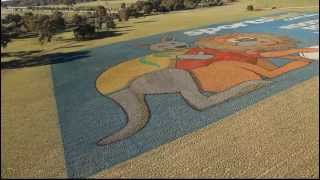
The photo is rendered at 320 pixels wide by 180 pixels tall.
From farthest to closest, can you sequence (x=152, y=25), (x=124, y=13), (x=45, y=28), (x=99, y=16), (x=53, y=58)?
(x=124, y=13) < (x=99, y=16) < (x=152, y=25) < (x=45, y=28) < (x=53, y=58)

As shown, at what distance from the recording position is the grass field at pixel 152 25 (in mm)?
55281

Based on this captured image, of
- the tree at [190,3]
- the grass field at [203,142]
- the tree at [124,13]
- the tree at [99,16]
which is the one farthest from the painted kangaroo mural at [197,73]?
the tree at [124,13]

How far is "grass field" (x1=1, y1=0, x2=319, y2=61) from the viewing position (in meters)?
55.3

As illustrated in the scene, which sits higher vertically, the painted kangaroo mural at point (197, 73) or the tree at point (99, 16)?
the tree at point (99, 16)

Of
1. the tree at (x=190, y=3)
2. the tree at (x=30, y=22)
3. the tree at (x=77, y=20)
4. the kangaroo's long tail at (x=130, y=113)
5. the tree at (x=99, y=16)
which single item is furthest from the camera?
the tree at (x=190, y=3)

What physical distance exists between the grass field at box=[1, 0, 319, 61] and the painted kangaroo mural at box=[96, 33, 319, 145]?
9.53 m

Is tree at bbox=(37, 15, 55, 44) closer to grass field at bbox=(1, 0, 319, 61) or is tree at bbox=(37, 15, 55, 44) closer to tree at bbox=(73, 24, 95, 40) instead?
grass field at bbox=(1, 0, 319, 61)

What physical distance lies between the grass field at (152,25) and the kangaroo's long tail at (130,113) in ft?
75.6

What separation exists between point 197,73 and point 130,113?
11.0 meters

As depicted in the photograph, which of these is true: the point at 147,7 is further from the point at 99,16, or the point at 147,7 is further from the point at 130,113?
the point at 130,113

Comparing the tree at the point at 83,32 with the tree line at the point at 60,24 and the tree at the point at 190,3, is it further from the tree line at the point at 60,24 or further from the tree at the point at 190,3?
the tree at the point at 190,3

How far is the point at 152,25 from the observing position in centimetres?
7025

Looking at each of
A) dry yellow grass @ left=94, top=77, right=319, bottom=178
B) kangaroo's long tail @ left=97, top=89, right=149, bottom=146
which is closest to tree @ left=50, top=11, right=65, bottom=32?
kangaroo's long tail @ left=97, top=89, right=149, bottom=146

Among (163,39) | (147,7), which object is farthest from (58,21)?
(163,39)
